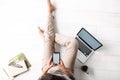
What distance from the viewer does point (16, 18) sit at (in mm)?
2230

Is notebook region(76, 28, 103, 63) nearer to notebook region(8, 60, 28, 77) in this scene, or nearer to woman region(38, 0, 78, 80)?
woman region(38, 0, 78, 80)

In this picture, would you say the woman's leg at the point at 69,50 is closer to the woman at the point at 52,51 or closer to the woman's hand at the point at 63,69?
the woman at the point at 52,51

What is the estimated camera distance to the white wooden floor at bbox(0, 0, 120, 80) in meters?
2.15

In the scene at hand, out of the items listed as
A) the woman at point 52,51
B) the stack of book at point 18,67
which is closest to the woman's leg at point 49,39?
the woman at point 52,51

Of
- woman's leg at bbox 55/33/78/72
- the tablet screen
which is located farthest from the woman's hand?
the tablet screen

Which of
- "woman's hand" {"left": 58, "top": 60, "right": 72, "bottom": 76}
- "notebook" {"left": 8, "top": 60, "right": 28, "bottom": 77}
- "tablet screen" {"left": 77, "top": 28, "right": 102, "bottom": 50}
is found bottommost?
"notebook" {"left": 8, "top": 60, "right": 28, "bottom": 77}

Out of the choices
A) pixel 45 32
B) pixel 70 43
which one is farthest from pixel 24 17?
pixel 70 43

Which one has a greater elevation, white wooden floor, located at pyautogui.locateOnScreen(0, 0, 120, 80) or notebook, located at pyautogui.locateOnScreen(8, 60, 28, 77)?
white wooden floor, located at pyautogui.locateOnScreen(0, 0, 120, 80)

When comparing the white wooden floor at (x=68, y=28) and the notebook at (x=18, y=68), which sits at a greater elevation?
the white wooden floor at (x=68, y=28)

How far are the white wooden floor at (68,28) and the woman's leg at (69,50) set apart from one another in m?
0.12

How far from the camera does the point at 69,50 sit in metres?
2.02

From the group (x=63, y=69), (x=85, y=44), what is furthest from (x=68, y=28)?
(x=63, y=69)

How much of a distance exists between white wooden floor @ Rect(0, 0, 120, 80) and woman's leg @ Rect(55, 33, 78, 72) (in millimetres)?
116

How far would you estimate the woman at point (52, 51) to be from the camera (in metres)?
1.79
